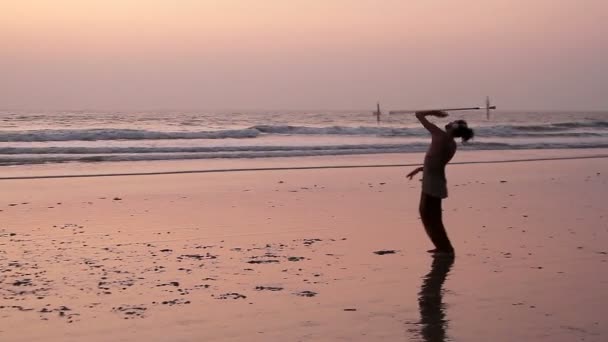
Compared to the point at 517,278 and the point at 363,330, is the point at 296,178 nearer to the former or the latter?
the point at 517,278

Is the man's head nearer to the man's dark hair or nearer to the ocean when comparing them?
the man's dark hair

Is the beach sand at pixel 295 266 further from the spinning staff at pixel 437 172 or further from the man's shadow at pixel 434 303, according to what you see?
the spinning staff at pixel 437 172

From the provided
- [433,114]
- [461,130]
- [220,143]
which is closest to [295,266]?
[433,114]

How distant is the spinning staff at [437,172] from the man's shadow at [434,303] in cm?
25

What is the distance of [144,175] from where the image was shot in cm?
1670

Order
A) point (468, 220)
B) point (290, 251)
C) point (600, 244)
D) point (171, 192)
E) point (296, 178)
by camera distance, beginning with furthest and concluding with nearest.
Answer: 1. point (296, 178)
2. point (171, 192)
3. point (468, 220)
4. point (600, 244)
5. point (290, 251)

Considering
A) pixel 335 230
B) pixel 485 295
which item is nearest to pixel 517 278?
pixel 485 295

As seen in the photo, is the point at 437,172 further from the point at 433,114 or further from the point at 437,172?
the point at 433,114

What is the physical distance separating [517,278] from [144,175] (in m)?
10.7

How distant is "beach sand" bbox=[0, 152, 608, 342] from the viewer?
560cm

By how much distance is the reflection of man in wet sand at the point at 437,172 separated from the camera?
8172mm

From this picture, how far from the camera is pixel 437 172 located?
8312 millimetres

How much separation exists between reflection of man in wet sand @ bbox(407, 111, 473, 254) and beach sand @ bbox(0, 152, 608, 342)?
234 millimetres

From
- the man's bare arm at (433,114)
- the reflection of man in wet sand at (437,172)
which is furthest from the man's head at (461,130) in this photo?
the man's bare arm at (433,114)
